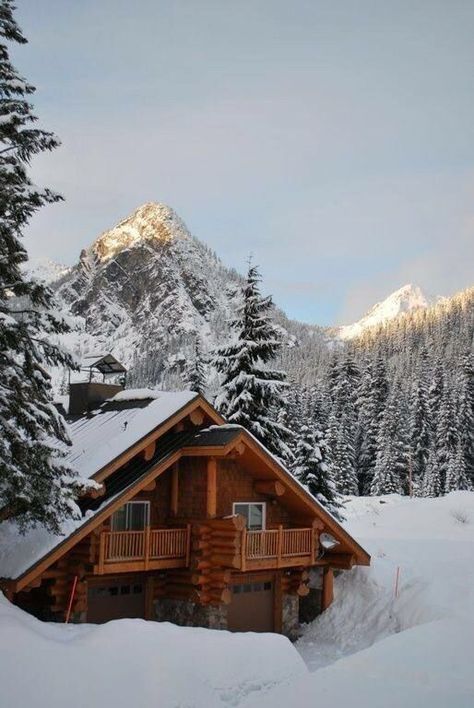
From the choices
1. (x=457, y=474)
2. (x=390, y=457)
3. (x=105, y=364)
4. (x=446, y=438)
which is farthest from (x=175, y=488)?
(x=446, y=438)

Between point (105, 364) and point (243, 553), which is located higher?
point (105, 364)

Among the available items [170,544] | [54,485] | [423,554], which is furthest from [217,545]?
[423,554]

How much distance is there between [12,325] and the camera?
43.4ft

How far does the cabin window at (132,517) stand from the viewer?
20219 millimetres

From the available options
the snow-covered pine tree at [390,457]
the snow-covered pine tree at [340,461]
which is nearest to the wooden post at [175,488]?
the snow-covered pine tree at [340,461]

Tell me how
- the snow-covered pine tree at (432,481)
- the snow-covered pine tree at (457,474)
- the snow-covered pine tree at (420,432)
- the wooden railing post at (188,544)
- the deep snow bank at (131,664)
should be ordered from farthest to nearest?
the snow-covered pine tree at (420,432)
the snow-covered pine tree at (432,481)
the snow-covered pine tree at (457,474)
the wooden railing post at (188,544)
the deep snow bank at (131,664)

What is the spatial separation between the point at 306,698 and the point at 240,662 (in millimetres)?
4049

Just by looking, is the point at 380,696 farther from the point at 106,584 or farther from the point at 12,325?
the point at 106,584

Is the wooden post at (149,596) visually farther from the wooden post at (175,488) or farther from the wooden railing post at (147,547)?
the wooden post at (175,488)

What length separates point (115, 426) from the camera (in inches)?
843

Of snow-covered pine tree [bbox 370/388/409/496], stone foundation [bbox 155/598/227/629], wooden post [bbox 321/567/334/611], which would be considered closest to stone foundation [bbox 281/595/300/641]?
wooden post [bbox 321/567/334/611]

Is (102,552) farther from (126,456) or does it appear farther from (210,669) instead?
(210,669)

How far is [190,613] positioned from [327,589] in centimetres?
569

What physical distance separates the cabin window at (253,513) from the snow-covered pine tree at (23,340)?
27.7ft
